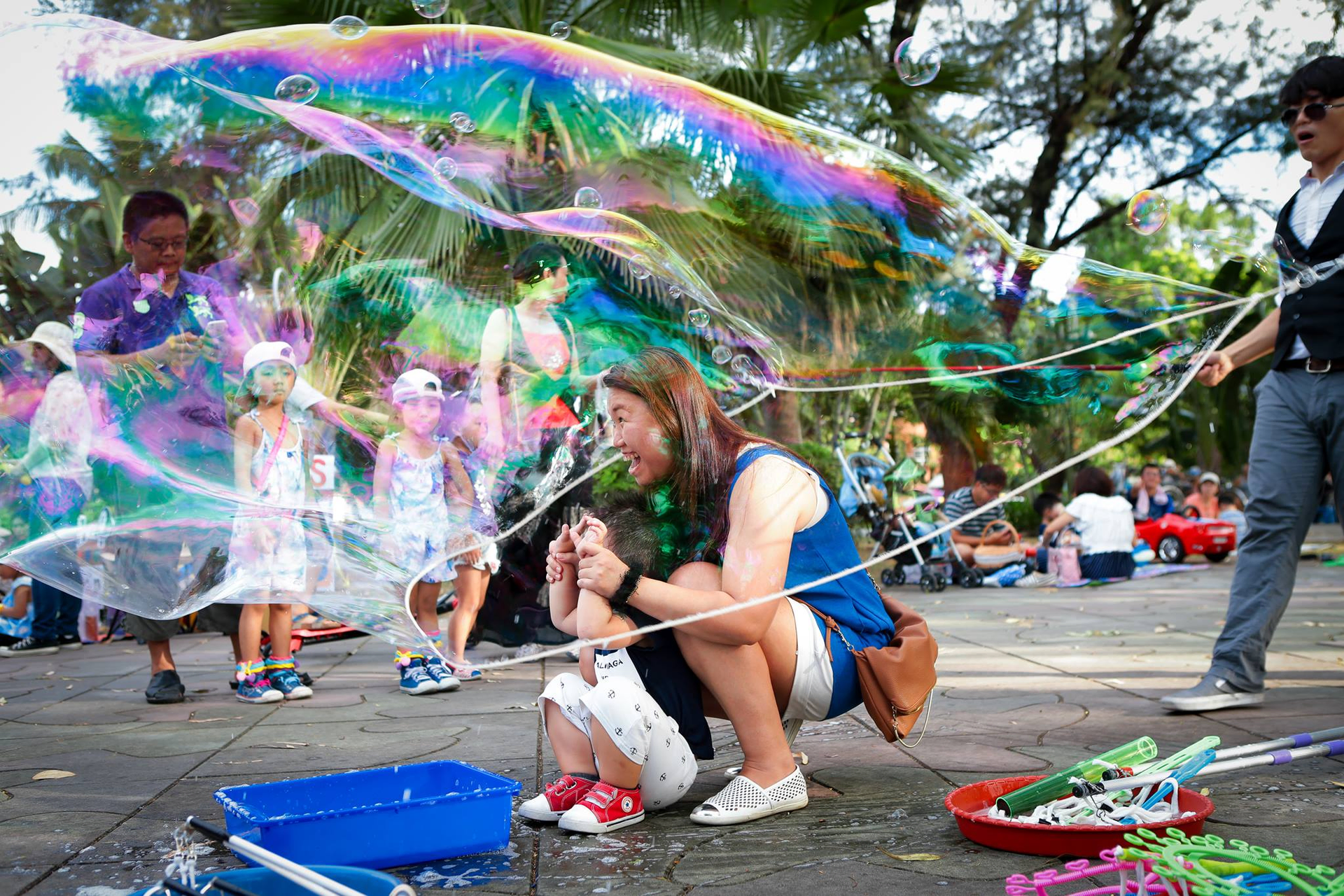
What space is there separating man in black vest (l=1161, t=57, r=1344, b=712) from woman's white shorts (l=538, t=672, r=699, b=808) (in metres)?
1.80

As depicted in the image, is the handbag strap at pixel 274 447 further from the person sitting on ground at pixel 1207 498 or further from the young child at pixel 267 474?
the person sitting on ground at pixel 1207 498

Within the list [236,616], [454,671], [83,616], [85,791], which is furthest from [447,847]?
[83,616]

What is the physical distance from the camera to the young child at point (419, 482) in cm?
305

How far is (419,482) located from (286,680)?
1879 millimetres

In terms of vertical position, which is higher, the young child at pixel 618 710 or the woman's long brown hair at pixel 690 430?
the woman's long brown hair at pixel 690 430

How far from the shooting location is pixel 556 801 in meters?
2.53

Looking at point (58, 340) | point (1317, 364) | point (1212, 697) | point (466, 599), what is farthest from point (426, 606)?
point (1317, 364)

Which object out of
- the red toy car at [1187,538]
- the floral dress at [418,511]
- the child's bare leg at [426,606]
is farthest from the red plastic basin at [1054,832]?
the red toy car at [1187,538]

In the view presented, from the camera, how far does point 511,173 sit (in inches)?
130

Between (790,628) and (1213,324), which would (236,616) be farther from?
(1213,324)

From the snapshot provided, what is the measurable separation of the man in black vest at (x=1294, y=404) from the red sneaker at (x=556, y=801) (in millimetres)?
1987

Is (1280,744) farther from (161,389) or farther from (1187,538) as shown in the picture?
(1187,538)

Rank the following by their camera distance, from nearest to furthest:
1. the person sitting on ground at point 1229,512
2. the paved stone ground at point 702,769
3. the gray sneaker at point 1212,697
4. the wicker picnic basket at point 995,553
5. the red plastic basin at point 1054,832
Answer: the red plastic basin at point 1054,832, the paved stone ground at point 702,769, the gray sneaker at point 1212,697, the wicker picnic basket at point 995,553, the person sitting on ground at point 1229,512

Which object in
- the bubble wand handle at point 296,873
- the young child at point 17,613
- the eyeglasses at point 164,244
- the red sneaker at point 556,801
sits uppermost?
the eyeglasses at point 164,244
